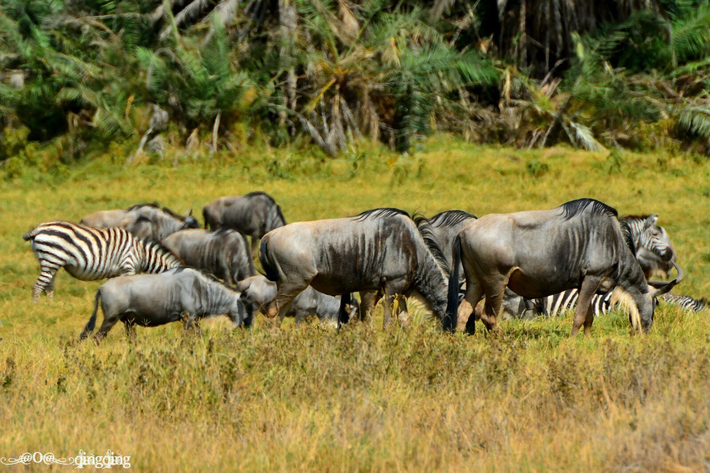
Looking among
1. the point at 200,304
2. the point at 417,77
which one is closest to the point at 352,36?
the point at 417,77

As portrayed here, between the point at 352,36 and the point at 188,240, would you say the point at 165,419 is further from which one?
the point at 352,36

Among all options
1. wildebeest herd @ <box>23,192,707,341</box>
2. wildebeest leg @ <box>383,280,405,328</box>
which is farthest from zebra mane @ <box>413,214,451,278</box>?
wildebeest leg @ <box>383,280,405,328</box>

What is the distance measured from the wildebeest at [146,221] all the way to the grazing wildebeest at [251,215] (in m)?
0.93

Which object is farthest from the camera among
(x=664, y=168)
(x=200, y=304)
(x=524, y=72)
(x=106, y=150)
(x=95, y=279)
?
(x=524, y=72)

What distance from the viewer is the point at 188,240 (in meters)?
14.3

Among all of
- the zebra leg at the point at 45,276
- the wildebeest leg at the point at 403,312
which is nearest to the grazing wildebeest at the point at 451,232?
the wildebeest leg at the point at 403,312

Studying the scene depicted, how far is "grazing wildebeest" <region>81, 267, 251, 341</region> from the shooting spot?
9797 mm

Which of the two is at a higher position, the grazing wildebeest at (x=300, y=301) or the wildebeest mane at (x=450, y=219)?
the wildebeest mane at (x=450, y=219)

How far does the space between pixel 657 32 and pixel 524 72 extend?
4.58 meters

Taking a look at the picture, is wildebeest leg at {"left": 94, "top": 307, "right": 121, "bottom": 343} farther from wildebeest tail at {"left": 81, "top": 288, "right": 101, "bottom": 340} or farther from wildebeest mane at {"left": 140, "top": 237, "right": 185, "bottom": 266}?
wildebeest mane at {"left": 140, "top": 237, "right": 185, "bottom": 266}

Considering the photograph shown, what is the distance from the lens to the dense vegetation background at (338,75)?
2706 centimetres

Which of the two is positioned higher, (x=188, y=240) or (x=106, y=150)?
(x=188, y=240)

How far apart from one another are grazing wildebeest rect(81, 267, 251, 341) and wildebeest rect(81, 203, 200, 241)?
595 centimetres

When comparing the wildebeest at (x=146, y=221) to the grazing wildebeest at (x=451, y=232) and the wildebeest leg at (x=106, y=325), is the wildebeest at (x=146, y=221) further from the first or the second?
the wildebeest leg at (x=106, y=325)
